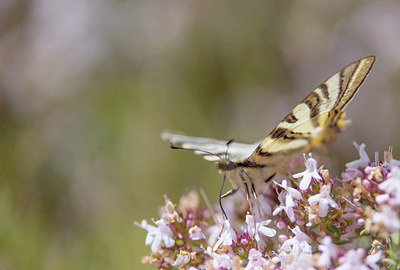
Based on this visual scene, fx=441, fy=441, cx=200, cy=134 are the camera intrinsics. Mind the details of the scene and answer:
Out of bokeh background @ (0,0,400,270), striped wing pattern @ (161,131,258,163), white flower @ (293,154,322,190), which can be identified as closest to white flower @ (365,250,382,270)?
white flower @ (293,154,322,190)

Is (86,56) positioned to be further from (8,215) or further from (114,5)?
(8,215)

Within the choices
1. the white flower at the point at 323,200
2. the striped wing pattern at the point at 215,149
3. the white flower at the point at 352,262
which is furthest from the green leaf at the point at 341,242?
the striped wing pattern at the point at 215,149

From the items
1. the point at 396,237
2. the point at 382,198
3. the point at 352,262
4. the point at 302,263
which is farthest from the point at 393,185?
the point at 302,263

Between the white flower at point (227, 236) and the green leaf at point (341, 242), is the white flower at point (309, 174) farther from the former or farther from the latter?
the white flower at point (227, 236)

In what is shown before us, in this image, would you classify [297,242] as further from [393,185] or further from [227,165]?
[227,165]

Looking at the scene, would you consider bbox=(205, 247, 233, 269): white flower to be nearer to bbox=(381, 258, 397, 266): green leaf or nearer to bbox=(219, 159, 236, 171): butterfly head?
bbox=(219, 159, 236, 171): butterfly head

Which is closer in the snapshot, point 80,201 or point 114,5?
point 80,201

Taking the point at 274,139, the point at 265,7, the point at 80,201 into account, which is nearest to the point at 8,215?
the point at 80,201
